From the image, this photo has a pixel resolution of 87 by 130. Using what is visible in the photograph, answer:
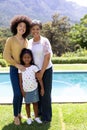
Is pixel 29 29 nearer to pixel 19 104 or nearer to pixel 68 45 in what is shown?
pixel 19 104

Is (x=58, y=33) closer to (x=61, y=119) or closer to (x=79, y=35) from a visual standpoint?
(x=79, y=35)

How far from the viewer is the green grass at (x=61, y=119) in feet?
17.7

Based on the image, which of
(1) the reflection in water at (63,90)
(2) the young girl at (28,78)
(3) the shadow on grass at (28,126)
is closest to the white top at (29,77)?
(2) the young girl at (28,78)

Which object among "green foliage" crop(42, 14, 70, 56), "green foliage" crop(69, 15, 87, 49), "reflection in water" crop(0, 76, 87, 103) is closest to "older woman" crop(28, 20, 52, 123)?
"reflection in water" crop(0, 76, 87, 103)

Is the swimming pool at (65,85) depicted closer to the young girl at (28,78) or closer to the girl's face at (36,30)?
the young girl at (28,78)

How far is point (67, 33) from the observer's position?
42.1 meters

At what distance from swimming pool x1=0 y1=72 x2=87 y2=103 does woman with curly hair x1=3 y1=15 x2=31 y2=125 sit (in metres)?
4.92

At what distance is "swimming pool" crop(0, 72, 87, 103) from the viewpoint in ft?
35.9

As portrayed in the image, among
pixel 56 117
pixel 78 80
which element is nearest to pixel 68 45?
pixel 78 80

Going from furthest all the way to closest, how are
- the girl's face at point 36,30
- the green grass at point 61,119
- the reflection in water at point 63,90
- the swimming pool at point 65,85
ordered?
1. the swimming pool at point 65,85
2. the reflection in water at point 63,90
3. the green grass at point 61,119
4. the girl's face at point 36,30

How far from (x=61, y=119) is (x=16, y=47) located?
1.52m

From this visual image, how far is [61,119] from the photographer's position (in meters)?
5.79

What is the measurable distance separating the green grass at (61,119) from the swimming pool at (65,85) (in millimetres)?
3700

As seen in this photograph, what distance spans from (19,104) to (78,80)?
8.50 metres
